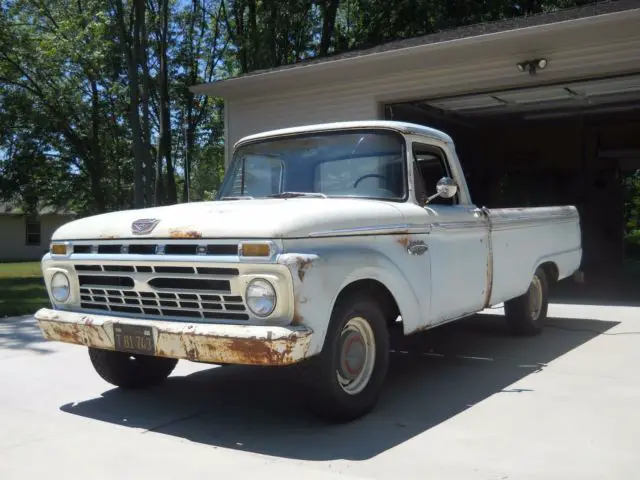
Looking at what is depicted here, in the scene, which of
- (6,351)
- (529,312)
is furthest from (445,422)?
(6,351)

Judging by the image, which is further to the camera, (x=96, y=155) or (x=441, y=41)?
(x=96, y=155)

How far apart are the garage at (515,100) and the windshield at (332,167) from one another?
16.9 feet

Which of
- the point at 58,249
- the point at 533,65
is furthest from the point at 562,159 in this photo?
the point at 58,249

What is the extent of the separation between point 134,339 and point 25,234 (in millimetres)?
34899

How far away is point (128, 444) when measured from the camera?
4172 millimetres

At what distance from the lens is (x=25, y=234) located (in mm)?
36125

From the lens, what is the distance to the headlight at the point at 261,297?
12.9 ft

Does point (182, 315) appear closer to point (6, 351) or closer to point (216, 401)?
point (216, 401)

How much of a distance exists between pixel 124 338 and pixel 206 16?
75.7 ft

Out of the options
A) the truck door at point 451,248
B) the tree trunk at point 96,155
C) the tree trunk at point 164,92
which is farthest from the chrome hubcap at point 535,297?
the tree trunk at point 96,155

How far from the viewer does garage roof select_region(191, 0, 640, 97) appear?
9.42m

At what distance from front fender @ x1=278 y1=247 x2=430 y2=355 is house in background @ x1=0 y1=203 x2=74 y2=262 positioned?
3289 cm

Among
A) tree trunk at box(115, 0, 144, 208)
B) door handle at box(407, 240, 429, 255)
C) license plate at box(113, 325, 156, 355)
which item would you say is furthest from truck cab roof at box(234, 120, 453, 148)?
tree trunk at box(115, 0, 144, 208)

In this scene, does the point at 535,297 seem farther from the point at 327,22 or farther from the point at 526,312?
the point at 327,22
